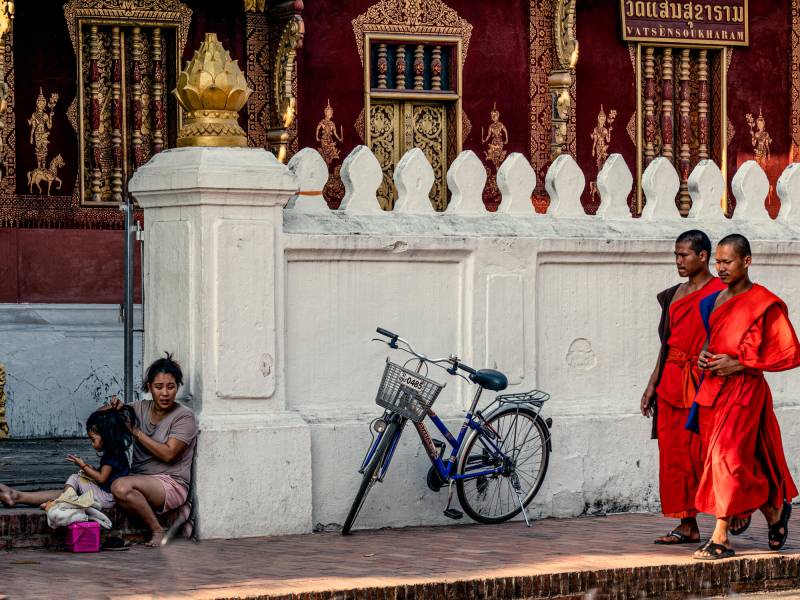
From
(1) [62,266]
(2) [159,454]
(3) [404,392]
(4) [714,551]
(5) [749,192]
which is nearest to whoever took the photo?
(4) [714,551]

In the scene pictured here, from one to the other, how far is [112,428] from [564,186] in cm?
291

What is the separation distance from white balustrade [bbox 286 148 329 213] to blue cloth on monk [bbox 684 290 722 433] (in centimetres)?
198

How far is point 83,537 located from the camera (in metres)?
8.42

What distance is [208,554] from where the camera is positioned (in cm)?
835

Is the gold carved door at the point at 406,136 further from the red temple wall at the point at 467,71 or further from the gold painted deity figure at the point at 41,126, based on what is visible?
the gold painted deity figure at the point at 41,126

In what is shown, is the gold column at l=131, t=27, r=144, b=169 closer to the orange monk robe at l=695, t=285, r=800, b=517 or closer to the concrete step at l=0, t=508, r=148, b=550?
the concrete step at l=0, t=508, r=148, b=550

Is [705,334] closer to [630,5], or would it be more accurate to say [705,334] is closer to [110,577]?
[110,577]

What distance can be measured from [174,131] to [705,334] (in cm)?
793

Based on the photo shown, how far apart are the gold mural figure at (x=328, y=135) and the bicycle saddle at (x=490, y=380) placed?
→ 7.43 meters

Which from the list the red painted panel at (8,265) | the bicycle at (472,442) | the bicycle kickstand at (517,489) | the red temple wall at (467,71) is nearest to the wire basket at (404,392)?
the bicycle at (472,442)

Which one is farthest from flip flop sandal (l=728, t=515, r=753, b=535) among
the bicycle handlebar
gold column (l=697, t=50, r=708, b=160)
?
gold column (l=697, t=50, r=708, b=160)

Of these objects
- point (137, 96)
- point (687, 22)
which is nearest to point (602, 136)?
point (687, 22)

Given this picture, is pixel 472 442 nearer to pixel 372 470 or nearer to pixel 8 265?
pixel 372 470

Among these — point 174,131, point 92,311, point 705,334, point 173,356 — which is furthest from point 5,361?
point 705,334
